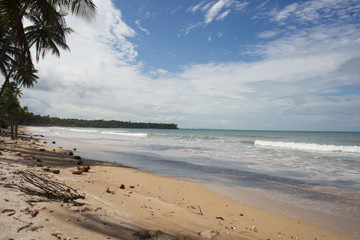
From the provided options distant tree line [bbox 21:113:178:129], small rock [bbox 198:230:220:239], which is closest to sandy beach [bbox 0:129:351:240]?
small rock [bbox 198:230:220:239]

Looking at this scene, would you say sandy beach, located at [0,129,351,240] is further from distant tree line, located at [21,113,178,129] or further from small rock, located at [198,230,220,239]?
distant tree line, located at [21,113,178,129]

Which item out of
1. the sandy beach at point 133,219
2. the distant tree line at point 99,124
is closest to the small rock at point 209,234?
the sandy beach at point 133,219

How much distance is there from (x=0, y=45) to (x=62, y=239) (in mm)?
16854

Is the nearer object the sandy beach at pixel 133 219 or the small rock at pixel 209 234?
the sandy beach at pixel 133 219

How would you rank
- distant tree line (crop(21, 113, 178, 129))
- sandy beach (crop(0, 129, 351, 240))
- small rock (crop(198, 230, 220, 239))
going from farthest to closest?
distant tree line (crop(21, 113, 178, 129)), small rock (crop(198, 230, 220, 239)), sandy beach (crop(0, 129, 351, 240))

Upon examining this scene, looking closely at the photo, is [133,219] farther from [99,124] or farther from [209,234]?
[99,124]

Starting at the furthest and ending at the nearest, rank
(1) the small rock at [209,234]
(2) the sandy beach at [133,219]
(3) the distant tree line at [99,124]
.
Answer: (3) the distant tree line at [99,124] → (1) the small rock at [209,234] → (2) the sandy beach at [133,219]

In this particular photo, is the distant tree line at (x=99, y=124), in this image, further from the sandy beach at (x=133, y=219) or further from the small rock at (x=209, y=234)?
the small rock at (x=209, y=234)

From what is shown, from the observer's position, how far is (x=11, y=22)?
25.8ft

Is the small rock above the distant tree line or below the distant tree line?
below

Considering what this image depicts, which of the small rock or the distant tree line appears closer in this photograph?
the small rock

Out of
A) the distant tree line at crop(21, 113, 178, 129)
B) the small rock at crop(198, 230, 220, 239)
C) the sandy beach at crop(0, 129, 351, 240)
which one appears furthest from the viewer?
the distant tree line at crop(21, 113, 178, 129)

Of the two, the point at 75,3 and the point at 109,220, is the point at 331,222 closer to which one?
the point at 109,220

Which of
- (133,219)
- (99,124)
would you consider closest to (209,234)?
(133,219)
